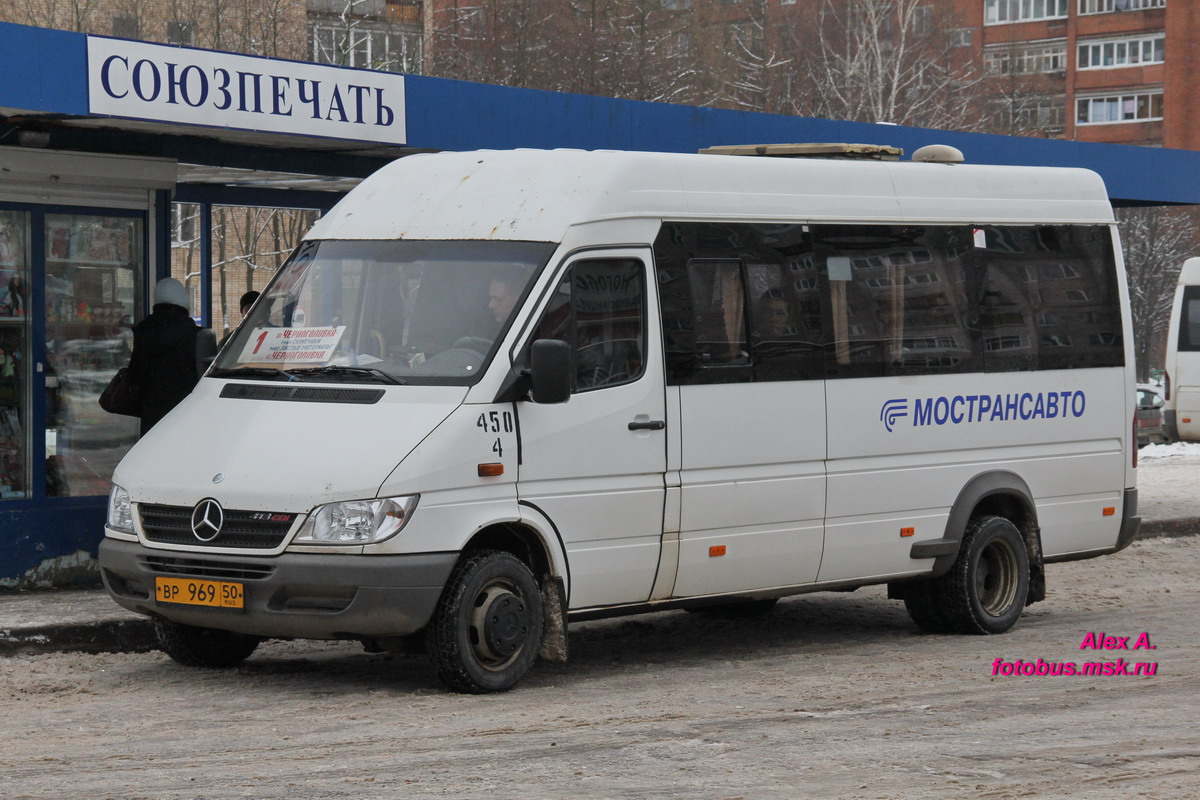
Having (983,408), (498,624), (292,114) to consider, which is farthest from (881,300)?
(292,114)

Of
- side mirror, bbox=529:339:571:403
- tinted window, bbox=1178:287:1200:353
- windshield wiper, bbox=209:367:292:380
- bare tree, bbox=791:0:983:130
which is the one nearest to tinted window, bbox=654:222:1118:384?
side mirror, bbox=529:339:571:403

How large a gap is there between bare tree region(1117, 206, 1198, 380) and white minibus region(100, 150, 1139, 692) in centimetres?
5441

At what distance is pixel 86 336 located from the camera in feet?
40.9

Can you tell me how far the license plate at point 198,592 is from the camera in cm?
830

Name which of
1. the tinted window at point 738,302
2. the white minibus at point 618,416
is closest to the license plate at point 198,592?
the white minibus at point 618,416

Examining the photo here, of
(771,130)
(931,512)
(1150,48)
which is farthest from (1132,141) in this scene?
(931,512)

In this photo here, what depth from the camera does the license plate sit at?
8305 millimetres

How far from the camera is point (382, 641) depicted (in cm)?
838

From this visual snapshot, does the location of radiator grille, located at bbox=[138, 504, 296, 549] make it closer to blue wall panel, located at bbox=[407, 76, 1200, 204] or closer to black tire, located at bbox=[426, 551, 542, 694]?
black tire, located at bbox=[426, 551, 542, 694]

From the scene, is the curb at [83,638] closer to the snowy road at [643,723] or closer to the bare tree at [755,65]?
the snowy road at [643,723]

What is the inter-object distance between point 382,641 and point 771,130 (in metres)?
8.81

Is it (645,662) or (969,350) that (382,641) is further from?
(969,350)

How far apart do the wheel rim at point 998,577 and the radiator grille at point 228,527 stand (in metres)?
4.75

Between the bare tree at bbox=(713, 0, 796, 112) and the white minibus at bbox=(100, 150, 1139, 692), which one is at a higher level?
the bare tree at bbox=(713, 0, 796, 112)
